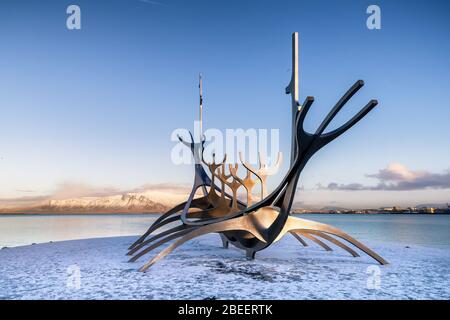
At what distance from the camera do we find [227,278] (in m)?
8.35

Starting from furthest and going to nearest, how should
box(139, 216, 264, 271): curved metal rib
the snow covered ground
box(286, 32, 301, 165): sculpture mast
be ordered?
box(139, 216, 264, 271): curved metal rib, box(286, 32, 301, 165): sculpture mast, the snow covered ground

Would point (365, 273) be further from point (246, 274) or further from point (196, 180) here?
point (196, 180)

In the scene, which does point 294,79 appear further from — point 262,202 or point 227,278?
point 227,278

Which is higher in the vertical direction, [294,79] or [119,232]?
[294,79]

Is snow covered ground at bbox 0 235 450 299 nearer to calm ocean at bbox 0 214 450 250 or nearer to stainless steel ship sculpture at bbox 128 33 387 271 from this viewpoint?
stainless steel ship sculpture at bbox 128 33 387 271

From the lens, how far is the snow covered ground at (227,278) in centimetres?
694

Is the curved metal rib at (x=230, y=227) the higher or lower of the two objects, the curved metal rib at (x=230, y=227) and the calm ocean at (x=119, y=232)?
the higher

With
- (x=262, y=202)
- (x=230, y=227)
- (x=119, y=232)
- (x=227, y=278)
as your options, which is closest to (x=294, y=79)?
(x=262, y=202)

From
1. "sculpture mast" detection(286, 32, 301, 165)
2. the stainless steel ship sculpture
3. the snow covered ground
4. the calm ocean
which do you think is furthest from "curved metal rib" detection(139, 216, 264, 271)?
the calm ocean

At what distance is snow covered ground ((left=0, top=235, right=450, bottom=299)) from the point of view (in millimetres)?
6941

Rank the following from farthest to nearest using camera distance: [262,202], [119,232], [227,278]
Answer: [119,232] → [262,202] → [227,278]

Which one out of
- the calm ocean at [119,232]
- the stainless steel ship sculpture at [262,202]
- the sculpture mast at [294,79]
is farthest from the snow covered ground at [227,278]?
the calm ocean at [119,232]

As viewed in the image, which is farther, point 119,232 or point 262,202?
point 119,232

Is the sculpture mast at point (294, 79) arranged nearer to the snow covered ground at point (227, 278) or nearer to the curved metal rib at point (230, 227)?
the curved metal rib at point (230, 227)
